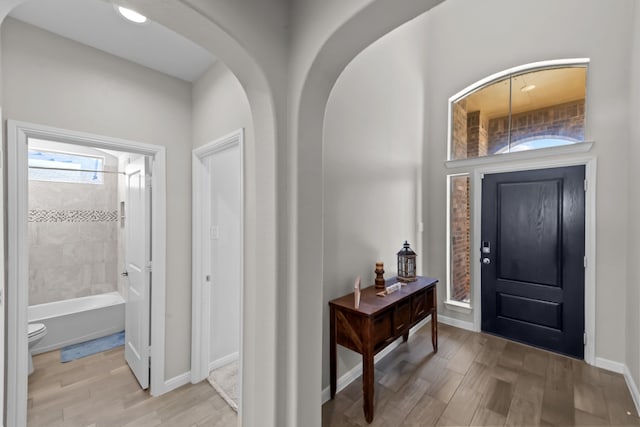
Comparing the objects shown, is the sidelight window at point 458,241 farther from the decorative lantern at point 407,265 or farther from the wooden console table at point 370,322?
the wooden console table at point 370,322

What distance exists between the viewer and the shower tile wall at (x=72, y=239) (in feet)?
11.5

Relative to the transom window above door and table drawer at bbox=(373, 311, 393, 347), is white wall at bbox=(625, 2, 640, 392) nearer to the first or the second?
the transom window above door

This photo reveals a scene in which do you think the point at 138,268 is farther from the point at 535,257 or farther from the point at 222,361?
the point at 535,257

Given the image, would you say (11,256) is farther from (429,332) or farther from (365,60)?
(429,332)

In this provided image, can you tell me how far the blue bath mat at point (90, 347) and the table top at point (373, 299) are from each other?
281 centimetres

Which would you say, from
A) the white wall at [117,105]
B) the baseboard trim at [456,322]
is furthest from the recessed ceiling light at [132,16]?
the baseboard trim at [456,322]

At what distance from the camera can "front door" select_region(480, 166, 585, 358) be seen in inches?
108

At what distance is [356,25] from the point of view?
1.15 m

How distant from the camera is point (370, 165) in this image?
2.67 m

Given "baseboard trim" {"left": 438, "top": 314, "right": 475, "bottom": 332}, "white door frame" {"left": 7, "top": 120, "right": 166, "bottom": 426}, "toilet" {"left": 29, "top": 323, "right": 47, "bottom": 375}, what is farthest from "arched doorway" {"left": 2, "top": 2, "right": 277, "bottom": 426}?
"baseboard trim" {"left": 438, "top": 314, "right": 475, "bottom": 332}

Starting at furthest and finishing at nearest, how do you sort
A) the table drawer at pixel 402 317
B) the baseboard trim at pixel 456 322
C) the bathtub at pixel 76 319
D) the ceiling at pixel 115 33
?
the baseboard trim at pixel 456 322 < the bathtub at pixel 76 319 < the table drawer at pixel 402 317 < the ceiling at pixel 115 33

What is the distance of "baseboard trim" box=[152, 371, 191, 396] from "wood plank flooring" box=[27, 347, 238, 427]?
0.04 metres

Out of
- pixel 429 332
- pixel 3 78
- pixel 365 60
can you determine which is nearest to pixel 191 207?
pixel 3 78

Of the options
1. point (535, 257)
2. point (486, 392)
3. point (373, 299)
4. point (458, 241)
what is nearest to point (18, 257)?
point (373, 299)
